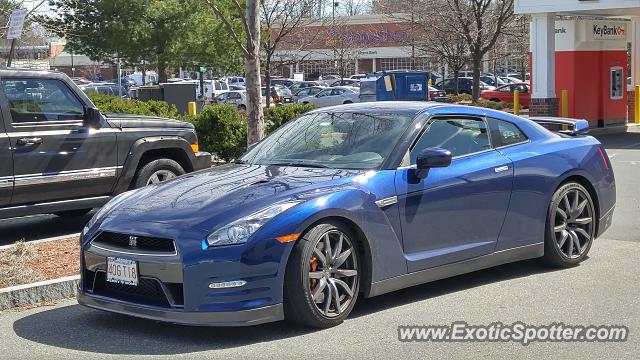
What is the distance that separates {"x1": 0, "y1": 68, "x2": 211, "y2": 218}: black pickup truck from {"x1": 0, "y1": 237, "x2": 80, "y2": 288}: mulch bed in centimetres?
59

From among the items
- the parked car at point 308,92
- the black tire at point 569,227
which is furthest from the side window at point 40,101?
the parked car at point 308,92

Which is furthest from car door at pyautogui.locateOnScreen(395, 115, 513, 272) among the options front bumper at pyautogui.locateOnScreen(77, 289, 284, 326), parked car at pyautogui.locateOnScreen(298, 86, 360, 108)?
parked car at pyautogui.locateOnScreen(298, 86, 360, 108)

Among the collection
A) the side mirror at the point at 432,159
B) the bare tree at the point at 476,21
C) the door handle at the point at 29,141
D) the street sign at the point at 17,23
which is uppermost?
the bare tree at the point at 476,21

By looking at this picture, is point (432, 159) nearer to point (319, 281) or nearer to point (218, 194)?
point (319, 281)

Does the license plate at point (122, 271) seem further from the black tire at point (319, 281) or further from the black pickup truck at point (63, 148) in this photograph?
the black pickup truck at point (63, 148)

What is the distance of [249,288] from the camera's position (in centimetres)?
540

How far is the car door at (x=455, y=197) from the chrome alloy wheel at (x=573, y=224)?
756mm

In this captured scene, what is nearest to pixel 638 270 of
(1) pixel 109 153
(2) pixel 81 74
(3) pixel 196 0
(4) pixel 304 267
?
(4) pixel 304 267

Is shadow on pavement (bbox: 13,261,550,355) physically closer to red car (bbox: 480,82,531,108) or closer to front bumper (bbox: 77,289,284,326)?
front bumper (bbox: 77,289,284,326)

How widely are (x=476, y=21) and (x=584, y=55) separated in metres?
10.2

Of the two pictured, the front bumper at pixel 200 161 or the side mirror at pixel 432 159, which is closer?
the side mirror at pixel 432 159

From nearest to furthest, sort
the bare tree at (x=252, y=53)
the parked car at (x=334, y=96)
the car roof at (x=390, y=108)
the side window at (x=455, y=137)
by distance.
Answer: the side window at (x=455, y=137), the car roof at (x=390, y=108), the bare tree at (x=252, y=53), the parked car at (x=334, y=96)

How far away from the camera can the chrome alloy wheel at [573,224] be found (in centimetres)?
748

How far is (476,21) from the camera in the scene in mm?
34875
